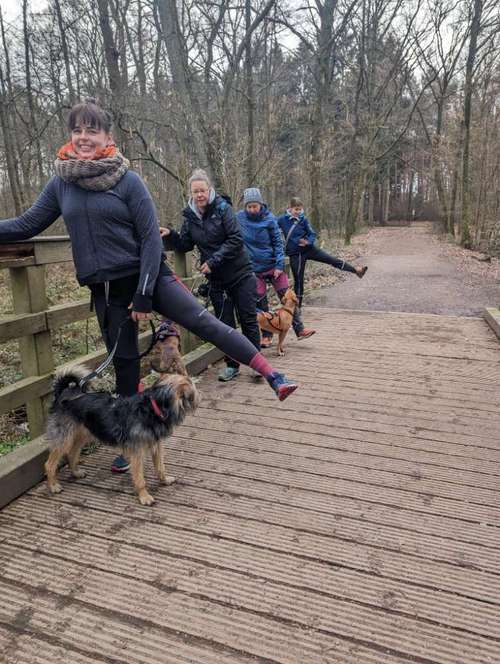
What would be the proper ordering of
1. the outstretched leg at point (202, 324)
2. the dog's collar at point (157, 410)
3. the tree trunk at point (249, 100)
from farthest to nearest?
1. the tree trunk at point (249, 100)
2. the outstretched leg at point (202, 324)
3. the dog's collar at point (157, 410)

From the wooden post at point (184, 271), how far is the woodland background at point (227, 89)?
5270mm

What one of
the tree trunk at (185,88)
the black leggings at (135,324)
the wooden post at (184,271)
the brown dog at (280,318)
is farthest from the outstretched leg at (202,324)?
the tree trunk at (185,88)

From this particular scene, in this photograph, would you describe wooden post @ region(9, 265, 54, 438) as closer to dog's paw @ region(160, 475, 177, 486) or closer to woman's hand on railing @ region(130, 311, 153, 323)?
woman's hand on railing @ region(130, 311, 153, 323)

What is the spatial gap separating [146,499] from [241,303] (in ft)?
7.49

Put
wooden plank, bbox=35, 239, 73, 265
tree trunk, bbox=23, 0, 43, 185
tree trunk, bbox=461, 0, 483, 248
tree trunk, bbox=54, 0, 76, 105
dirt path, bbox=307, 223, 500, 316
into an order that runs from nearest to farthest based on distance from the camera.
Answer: wooden plank, bbox=35, 239, 73, 265, dirt path, bbox=307, 223, 500, 316, tree trunk, bbox=54, 0, 76, 105, tree trunk, bbox=23, 0, 43, 185, tree trunk, bbox=461, 0, 483, 248

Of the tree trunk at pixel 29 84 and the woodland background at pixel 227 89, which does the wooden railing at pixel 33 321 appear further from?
the tree trunk at pixel 29 84

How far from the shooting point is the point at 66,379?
2.86m

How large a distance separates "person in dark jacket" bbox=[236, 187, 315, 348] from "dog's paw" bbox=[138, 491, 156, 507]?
3299 millimetres

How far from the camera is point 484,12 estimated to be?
19016 mm

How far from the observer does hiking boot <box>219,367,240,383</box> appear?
15.7ft

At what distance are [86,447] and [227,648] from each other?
1955 mm

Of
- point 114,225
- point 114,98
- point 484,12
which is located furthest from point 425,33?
point 114,225

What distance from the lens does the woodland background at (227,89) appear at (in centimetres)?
1069

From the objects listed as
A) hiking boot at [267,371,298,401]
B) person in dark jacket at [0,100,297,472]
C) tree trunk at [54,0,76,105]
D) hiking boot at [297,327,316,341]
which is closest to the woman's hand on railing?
person in dark jacket at [0,100,297,472]
